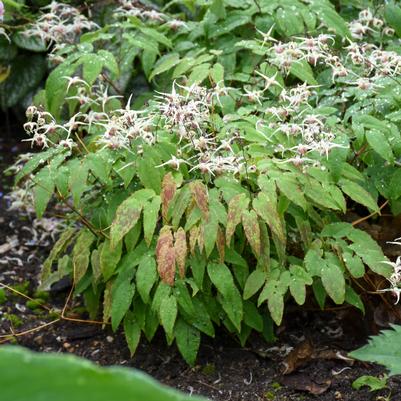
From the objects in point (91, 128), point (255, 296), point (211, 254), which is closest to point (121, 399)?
Answer: point (211, 254)

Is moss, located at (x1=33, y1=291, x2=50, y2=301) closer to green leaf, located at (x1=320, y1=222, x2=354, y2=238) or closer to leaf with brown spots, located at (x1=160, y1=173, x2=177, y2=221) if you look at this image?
leaf with brown spots, located at (x1=160, y1=173, x2=177, y2=221)

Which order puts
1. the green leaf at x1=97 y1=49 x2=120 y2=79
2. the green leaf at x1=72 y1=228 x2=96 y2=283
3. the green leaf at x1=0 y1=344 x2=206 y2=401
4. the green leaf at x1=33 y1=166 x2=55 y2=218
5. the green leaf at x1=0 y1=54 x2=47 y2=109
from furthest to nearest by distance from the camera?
the green leaf at x1=0 y1=54 x2=47 y2=109 → the green leaf at x1=97 y1=49 x2=120 y2=79 → the green leaf at x1=72 y1=228 x2=96 y2=283 → the green leaf at x1=33 y1=166 x2=55 y2=218 → the green leaf at x1=0 y1=344 x2=206 y2=401

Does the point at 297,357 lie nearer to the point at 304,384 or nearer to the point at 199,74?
the point at 304,384

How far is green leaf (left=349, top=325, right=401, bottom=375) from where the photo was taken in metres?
1.90

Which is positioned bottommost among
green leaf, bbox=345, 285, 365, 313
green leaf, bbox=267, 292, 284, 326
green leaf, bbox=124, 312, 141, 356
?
green leaf, bbox=124, 312, 141, 356

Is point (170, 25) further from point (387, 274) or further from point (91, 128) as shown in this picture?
point (387, 274)

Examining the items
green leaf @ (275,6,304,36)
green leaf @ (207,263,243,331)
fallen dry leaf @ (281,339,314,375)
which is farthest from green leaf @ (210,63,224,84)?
fallen dry leaf @ (281,339,314,375)

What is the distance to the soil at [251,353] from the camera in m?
2.55

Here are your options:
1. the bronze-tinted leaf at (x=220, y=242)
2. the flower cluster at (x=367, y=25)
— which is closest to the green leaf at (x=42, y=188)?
the bronze-tinted leaf at (x=220, y=242)

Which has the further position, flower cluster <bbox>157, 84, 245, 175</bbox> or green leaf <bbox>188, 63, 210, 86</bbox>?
green leaf <bbox>188, 63, 210, 86</bbox>

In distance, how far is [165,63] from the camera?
3.00 m

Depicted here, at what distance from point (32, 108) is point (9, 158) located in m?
2.09

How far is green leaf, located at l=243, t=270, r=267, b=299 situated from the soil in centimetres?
34

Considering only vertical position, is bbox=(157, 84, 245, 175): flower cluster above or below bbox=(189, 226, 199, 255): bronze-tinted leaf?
above
